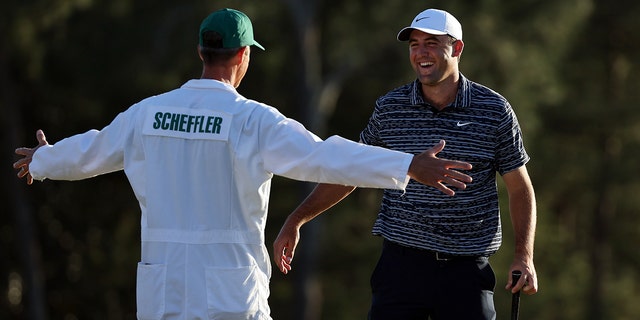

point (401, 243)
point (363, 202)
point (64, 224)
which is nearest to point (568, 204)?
point (363, 202)

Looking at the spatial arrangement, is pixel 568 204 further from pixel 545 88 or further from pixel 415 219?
pixel 415 219

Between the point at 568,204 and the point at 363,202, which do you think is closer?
the point at 363,202

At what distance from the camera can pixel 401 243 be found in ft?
18.8

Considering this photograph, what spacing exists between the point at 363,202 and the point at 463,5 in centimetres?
502

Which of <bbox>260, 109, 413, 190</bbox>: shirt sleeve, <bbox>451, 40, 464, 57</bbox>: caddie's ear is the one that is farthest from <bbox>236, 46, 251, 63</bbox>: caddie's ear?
<bbox>451, 40, 464, 57</bbox>: caddie's ear

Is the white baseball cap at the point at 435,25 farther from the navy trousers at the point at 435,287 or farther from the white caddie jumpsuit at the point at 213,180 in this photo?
the white caddie jumpsuit at the point at 213,180

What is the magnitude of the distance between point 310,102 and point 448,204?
14.6 metres

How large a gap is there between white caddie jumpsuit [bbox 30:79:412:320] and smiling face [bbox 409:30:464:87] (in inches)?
38.6

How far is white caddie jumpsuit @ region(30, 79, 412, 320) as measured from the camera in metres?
4.87

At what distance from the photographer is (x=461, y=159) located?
18.4 ft

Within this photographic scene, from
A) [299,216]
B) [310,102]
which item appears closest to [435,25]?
[299,216]

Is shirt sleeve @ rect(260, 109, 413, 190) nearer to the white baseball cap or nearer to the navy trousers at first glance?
the navy trousers

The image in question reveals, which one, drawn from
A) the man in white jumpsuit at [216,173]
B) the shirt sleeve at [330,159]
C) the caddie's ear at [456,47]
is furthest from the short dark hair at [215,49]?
the caddie's ear at [456,47]

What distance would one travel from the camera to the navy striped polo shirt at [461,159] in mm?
5617
